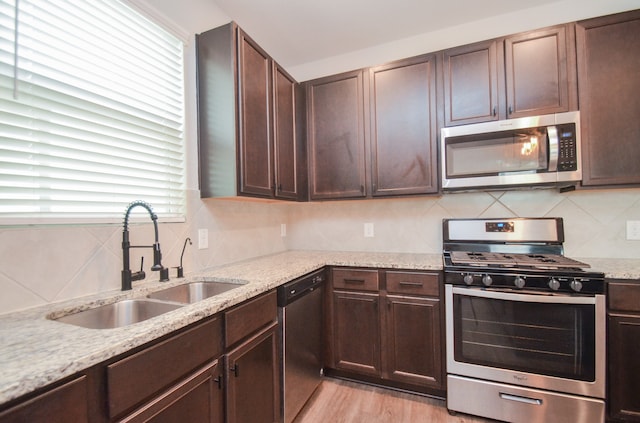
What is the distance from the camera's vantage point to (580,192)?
202 centimetres

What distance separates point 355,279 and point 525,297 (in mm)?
1023

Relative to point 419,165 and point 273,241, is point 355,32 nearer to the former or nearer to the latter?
point 419,165

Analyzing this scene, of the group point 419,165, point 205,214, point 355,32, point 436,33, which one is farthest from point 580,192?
point 205,214

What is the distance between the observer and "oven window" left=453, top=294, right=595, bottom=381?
5.11 ft

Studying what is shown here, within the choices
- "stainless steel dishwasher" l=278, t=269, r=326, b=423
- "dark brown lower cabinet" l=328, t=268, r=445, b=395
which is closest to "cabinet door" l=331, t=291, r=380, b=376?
"dark brown lower cabinet" l=328, t=268, r=445, b=395

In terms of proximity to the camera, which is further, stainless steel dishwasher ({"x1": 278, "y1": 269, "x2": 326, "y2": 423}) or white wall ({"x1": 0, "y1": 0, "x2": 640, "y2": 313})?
stainless steel dishwasher ({"x1": 278, "y1": 269, "x2": 326, "y2": 423})

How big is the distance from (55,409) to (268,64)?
2047mm

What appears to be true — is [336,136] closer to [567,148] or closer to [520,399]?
[567,148]

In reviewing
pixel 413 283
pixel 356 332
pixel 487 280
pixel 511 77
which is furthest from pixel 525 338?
pixel 511 77

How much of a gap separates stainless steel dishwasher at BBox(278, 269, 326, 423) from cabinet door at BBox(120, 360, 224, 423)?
48 cm

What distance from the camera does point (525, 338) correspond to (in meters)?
1.65

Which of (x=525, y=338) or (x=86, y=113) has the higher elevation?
(x=86, y=113)

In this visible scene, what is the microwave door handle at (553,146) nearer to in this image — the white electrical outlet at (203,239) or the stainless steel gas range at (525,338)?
the stainless steel gas range at (525,338)

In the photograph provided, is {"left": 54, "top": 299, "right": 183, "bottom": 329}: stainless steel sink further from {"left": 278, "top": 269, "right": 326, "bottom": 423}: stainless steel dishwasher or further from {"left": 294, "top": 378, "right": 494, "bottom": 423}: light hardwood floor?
{"left": 294, "top": 378, "right": 494, "bottom": 423}: light hardwood floor
